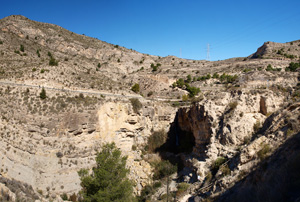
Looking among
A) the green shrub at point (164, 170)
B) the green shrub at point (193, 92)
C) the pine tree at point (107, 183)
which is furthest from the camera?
the green shrub at point (193, 92)

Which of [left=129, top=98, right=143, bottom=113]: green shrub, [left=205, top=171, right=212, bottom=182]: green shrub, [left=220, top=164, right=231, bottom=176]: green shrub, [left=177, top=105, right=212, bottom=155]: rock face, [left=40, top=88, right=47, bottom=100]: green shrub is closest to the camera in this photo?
[left=220, top=164, right=231, bottom=176]: green shrub

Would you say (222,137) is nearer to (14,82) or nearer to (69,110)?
(69,110)

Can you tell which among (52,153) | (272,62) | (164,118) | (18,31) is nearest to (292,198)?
(52,153)

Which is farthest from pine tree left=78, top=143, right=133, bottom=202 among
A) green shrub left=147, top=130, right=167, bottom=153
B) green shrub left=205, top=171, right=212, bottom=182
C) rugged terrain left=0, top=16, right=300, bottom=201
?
green shrub left=147, top=130, right=167, bottom=153

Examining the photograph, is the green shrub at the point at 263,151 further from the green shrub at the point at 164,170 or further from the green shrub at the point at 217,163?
the green shrub at the point at 164,170

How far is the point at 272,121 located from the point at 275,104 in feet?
14.7

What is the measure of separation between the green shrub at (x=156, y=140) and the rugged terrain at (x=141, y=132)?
14.5 inches

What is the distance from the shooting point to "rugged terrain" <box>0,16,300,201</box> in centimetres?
1411

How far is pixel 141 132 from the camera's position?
2897cm

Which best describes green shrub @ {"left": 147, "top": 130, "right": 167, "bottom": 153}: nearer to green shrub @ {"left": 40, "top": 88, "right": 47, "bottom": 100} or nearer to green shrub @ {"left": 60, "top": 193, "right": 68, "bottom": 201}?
green shrub @ {"left": 60, "top": 193, "right": 68, "bottom": 201}

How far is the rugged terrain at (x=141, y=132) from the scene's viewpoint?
1411 cm

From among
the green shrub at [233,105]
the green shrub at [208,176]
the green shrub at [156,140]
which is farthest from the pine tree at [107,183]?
the green shrub at [156,140]

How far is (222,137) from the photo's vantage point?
2022 cm

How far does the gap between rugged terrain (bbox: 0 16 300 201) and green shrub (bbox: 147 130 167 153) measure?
0.37 meters
